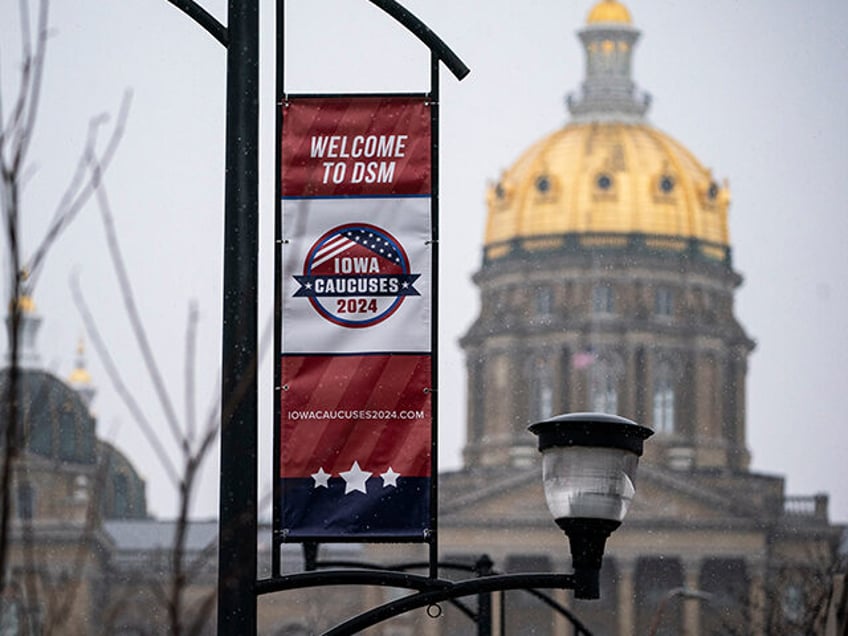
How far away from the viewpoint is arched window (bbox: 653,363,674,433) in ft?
408

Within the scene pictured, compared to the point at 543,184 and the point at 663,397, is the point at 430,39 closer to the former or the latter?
the point at 663,397

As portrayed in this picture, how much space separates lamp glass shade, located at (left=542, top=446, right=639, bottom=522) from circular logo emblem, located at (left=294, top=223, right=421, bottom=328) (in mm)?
865

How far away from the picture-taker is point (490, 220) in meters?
132

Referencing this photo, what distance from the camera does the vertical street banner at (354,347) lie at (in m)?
11.0

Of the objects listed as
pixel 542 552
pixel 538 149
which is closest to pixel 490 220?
pixel 538 149

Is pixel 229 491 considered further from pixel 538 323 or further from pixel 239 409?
pixel 538 323

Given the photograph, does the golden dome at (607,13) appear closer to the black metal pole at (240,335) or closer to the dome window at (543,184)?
the dome window at (543,184)

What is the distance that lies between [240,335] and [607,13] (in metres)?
129

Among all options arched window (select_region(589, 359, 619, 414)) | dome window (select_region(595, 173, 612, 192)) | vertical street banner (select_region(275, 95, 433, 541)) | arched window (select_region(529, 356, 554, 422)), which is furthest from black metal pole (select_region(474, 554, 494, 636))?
dome window (select_region(595, 173, 612, 192))

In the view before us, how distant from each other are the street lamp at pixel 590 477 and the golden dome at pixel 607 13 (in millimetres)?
127961

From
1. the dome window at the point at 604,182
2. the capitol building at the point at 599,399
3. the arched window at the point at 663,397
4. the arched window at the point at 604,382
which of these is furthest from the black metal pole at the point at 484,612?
the dome window at the point at 604,182

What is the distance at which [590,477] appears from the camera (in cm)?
1112

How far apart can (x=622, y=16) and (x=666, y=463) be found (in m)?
26.5

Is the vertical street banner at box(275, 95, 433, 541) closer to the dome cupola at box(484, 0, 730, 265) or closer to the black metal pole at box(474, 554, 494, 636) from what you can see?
the black metal pole at box(474, 554, 494, 636)
